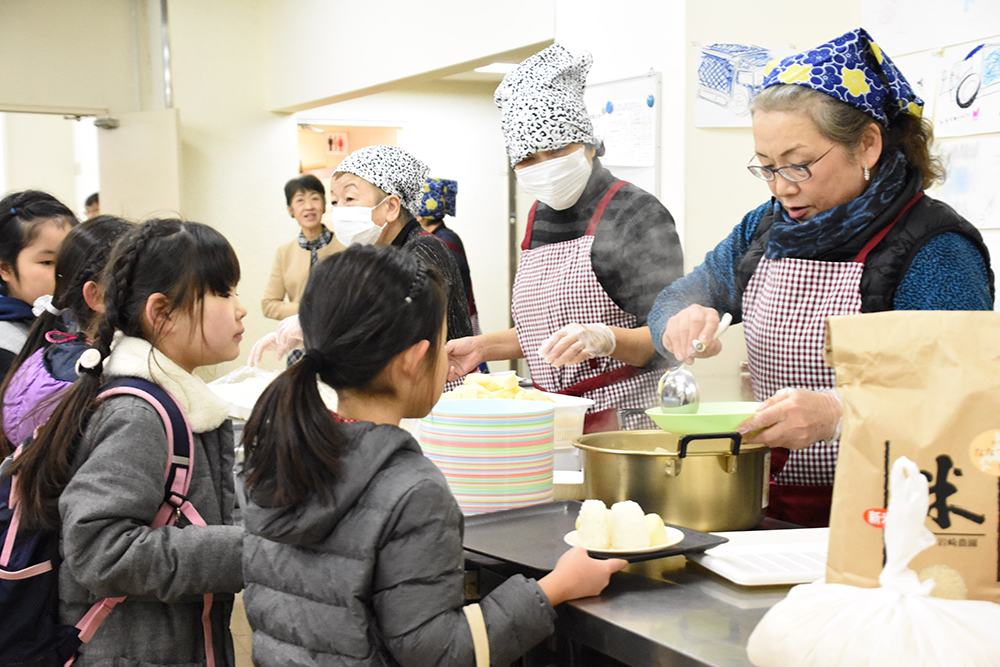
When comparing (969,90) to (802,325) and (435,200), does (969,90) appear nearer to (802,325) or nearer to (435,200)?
(802,325)

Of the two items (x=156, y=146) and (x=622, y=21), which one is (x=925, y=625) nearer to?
(x=622, y=21)

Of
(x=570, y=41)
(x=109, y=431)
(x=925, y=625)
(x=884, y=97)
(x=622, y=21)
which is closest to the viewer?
(x=925, y=625)

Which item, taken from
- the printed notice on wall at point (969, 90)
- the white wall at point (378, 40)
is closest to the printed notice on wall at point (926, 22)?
the printed notice on wall at point (969, 90)

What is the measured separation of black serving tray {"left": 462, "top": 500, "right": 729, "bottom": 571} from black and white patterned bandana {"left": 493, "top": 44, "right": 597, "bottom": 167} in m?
1.08

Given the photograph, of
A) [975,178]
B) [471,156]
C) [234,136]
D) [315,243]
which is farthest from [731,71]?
[471,156]

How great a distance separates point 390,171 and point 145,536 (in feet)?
6.10

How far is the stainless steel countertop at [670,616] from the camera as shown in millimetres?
998

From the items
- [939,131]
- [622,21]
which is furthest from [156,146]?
[939,131]

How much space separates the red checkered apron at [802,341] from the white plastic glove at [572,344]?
36 cm

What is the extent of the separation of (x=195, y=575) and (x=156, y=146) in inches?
213

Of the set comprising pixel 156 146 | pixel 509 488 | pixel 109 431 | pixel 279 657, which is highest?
pixel 156 146

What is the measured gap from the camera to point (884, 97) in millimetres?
1573

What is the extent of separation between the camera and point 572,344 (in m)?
1.91

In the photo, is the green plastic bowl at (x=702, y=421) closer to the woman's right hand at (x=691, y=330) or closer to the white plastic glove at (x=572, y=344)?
the woman's right hand at (x=691, y=330)
